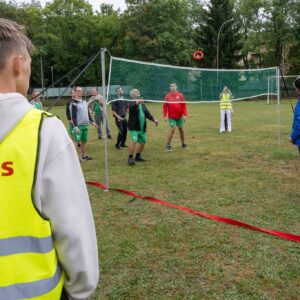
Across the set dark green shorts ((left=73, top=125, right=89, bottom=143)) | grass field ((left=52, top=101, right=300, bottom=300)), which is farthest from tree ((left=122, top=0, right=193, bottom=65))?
grass field ((left=52, top=101, right=300, bottom=300))

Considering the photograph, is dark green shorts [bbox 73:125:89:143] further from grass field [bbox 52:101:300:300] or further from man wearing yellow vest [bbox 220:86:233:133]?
man wearing yellow vest [bbox 220:86:233:133]

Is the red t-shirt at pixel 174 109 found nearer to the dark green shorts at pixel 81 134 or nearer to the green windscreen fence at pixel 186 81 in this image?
the green windscreen fence at pixel 186 81

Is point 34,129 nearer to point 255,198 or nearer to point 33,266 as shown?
point 33,266

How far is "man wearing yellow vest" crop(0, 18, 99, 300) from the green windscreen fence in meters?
6.33

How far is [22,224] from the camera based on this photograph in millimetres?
1340

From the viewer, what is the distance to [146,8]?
54.9 metres

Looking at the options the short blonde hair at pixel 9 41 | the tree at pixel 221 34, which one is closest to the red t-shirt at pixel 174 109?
the short blonde hair at pixel 9 41

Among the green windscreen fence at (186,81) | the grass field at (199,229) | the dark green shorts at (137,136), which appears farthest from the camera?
the dark green shorts at (137,136)

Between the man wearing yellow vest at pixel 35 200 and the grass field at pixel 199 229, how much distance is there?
2430mm

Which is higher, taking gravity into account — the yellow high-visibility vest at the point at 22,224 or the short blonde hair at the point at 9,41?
the short blonde hair at the point at 9,41

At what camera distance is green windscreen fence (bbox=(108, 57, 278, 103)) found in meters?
8.36

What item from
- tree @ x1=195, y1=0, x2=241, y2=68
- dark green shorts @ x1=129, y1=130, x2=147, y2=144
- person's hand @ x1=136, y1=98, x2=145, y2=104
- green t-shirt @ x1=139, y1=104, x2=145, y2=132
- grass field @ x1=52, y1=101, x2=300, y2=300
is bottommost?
grass field @ x1=52, y1=101, x2=300, y2=300

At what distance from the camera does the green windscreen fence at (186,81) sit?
8.36 m

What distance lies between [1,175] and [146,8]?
56958 millimetres
